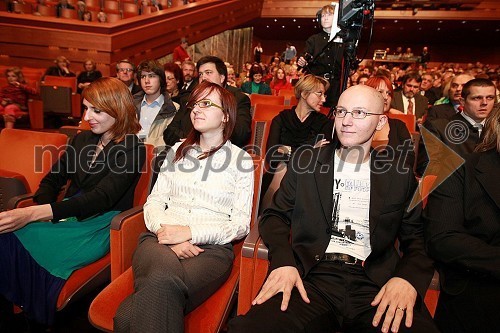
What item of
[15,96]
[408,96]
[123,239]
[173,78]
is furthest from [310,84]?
[15,96]

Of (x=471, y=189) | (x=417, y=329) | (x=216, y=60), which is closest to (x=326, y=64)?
(x=216, y=60)

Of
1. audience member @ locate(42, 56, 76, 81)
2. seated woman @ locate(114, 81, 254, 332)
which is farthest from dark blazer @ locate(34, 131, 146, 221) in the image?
audience member @ locate(42, 56, 76, 81)

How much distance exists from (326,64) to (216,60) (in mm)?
1299

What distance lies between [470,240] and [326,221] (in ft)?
1.62

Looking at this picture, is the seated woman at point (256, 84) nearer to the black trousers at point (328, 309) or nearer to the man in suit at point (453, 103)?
the man in suit at point (453, 103)

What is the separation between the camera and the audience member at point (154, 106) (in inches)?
110

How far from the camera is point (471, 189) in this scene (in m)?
1.27

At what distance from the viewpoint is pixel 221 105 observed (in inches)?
64.7

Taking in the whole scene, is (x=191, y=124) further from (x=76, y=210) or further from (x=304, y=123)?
(x=76, y=210)

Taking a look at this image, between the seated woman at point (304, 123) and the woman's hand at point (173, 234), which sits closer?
the woman's hand at point (173, 234)

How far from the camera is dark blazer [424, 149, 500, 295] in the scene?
120cm

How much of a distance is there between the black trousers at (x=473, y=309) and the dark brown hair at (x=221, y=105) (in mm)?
1114

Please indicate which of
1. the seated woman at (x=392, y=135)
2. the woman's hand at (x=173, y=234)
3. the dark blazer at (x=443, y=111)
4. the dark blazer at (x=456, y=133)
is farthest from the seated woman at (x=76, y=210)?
the dark blazer at (x=443, y=111)

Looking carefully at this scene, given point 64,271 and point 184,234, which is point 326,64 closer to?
point 184,234
